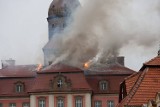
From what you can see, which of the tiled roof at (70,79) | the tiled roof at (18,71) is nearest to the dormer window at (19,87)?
the tiled roof at (18,71)

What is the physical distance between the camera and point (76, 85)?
13225 cm

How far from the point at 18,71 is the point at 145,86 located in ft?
253

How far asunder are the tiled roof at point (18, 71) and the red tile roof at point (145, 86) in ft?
233

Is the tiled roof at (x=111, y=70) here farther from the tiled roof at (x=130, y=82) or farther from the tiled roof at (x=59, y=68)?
the tiled roof at (x=130, y=82)

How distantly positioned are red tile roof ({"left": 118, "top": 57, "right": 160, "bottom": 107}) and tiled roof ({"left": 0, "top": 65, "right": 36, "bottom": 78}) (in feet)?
233

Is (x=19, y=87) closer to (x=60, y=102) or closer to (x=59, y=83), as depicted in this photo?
(x=59, y=83)

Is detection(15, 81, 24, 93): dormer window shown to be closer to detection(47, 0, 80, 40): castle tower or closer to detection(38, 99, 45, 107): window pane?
detection(38, 99, 45, 107): window pane

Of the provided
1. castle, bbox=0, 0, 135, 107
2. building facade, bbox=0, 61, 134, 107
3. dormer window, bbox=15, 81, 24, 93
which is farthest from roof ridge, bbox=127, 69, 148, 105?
dormer window, bbox=15, 81, 24, 93

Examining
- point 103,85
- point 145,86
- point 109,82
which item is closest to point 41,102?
point 103,85

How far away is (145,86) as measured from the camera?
64.4 metres

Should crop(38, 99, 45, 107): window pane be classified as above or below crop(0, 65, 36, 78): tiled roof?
below

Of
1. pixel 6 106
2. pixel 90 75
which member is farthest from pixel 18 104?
A: pixel 90 75

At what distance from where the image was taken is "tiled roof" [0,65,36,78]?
138250 mm

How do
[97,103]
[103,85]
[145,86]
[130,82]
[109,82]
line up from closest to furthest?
[145,86] < [130,82] < [97,103] < [103,85] < [109,82]
